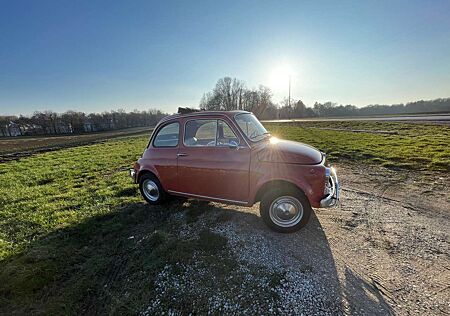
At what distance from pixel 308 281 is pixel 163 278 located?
1.84m

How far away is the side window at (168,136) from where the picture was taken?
4473 millimetres

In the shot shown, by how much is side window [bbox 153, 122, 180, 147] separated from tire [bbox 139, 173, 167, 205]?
80 centimetres

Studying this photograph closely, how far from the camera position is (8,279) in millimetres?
2930

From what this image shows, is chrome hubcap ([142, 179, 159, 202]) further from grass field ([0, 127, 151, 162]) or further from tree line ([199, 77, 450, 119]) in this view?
tree line ([199, 77, 450, 119])

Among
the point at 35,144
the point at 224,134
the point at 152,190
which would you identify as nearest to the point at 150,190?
the point at 152,190

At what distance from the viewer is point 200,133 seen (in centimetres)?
427

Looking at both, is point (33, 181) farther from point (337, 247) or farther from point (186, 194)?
point (337, 247)

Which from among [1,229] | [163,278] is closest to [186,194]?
[163,278]

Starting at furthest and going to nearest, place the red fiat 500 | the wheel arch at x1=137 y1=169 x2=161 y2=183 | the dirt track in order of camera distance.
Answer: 1. the wheel arch at x1=137 y1=169 x2=161 y2=183
2. the red fiat 500
3. the dirt track

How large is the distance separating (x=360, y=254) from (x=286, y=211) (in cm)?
116

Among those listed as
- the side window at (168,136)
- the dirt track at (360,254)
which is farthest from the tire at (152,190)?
the dirt track at (360,254)

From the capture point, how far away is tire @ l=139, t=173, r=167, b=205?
488 centimetres

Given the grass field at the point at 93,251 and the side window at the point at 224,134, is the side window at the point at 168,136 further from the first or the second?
the grass field at the point at 93,251

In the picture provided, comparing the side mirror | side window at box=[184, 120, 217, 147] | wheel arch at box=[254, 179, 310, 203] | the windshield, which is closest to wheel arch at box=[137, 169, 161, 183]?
side window at box=[184, 120, 217, 147]
